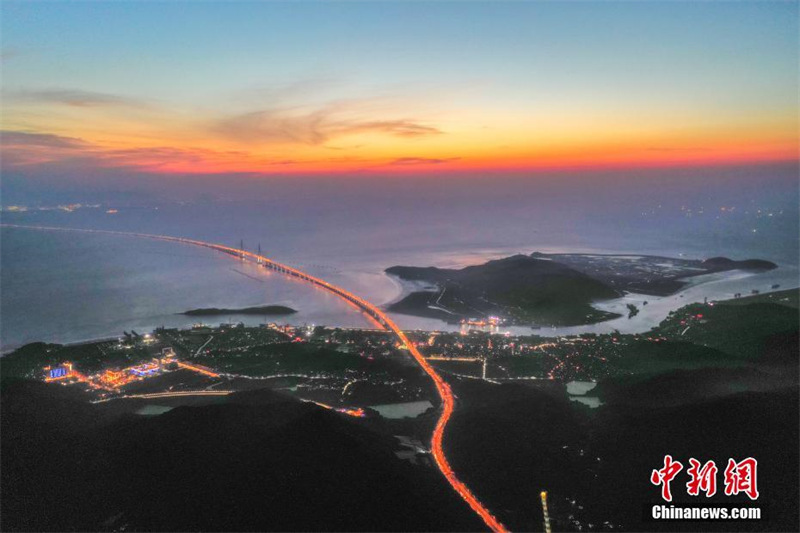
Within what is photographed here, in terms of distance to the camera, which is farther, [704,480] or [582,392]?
[582,392]

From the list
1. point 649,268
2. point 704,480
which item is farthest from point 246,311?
point 649,268

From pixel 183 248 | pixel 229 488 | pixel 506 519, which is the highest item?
pixel 183 248

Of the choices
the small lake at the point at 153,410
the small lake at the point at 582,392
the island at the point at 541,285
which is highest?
the island at the point at 541,285

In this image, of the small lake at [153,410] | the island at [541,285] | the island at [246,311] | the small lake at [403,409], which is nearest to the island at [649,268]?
the island at [541,285]

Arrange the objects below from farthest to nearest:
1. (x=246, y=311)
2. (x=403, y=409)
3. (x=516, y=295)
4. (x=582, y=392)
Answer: (x=516, y=295)
(x=246, y=311)
(x=582, y=392)
(x=403, y=409)

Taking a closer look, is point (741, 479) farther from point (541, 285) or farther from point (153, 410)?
point (541, 285)

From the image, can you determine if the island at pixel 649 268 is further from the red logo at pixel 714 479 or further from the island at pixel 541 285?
the red logo at pixel 714 479

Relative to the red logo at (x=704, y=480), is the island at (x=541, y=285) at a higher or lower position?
higher

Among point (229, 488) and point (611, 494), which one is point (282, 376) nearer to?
point (229, 488)

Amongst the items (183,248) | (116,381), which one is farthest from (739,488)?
(183,248)
